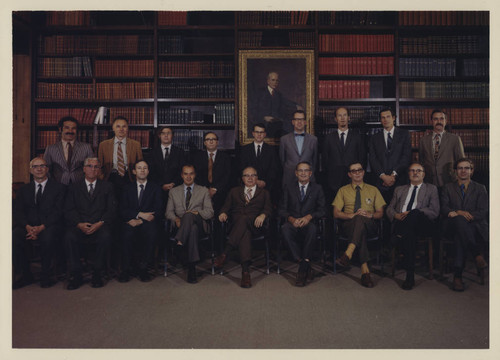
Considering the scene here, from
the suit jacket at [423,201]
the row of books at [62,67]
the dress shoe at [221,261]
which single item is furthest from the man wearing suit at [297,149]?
the row of books at [62,67]

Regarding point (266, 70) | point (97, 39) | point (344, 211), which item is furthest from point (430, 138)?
point (97, 39)

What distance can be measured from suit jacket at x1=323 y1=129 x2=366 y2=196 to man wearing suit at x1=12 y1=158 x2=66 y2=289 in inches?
113

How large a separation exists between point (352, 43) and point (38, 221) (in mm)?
4304

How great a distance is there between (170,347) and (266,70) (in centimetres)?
381

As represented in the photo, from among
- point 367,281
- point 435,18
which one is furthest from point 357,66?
point 367,281

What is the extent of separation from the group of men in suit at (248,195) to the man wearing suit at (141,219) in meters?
0.01

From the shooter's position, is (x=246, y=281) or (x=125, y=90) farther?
(x=125, y=90)

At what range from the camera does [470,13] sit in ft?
16.4

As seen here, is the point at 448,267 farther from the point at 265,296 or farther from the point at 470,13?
the point at 470,13

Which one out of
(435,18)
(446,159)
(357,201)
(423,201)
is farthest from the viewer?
(435,18)

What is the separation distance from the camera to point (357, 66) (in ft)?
16.9

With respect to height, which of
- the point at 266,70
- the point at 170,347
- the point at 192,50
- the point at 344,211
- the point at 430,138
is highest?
the point at 192,50

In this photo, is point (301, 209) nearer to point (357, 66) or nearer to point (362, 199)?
point (362, 199)

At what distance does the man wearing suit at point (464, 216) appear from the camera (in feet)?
11.3
